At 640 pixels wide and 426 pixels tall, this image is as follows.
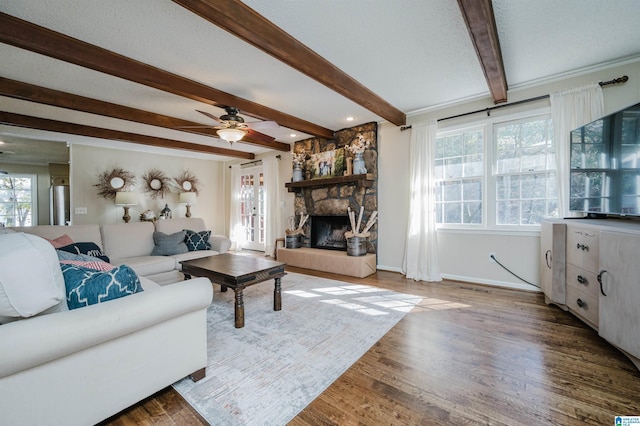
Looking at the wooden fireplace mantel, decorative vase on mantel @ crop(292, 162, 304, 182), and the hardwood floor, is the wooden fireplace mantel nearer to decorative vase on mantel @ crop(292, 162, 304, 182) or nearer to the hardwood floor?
decorative vase on mantel @ crop(292, 162, 304, 182)

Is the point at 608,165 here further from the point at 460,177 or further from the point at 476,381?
the point at 476,381

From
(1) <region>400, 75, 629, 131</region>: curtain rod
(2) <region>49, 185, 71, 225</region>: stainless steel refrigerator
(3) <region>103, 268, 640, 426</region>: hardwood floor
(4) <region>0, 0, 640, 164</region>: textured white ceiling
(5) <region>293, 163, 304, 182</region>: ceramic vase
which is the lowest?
(3) <region>103, 268, 640, 426</region>: hardwood floor

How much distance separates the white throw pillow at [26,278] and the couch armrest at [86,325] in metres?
0.06

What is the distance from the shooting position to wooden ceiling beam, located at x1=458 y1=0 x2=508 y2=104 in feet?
5.93

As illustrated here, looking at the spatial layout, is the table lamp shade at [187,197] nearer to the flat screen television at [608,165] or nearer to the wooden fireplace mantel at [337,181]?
the wooden fireplace mantel at [337,181]

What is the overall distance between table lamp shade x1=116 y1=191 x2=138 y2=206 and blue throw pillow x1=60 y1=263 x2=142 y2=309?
5.00 meters

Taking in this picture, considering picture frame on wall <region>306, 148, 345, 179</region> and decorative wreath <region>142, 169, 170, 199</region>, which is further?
decorative wreath <region>142, 169, 170, 199</region>

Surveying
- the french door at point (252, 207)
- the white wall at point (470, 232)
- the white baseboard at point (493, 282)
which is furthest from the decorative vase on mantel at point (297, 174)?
the white baseboard at point (493, 282)

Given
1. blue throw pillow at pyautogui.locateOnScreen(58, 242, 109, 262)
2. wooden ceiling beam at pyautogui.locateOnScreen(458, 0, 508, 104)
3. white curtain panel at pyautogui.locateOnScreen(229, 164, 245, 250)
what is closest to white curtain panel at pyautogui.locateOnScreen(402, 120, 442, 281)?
wooden ceiling beam at pyautogui.locateOnScreen(458, 0, 508, 104)

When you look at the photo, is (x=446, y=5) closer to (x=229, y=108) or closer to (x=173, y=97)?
(x=229, y=108)

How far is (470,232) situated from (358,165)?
2.03 meters

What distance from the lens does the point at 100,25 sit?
2.11 metres

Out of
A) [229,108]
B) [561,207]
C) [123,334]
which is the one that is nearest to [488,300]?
[561,207]

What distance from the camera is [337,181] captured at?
482cm
